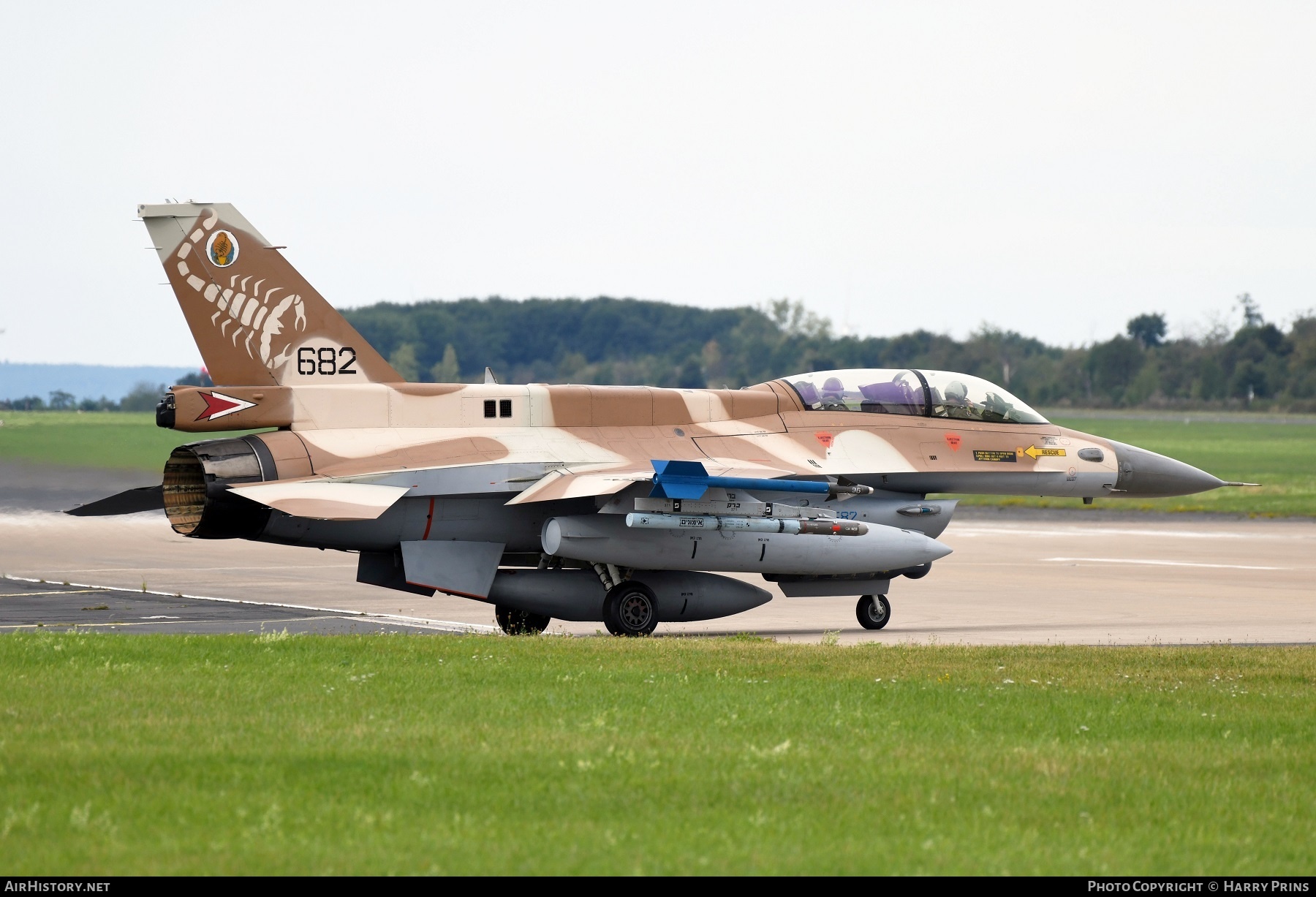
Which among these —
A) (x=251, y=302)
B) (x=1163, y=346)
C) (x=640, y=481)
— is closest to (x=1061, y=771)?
(x=640, y=481)

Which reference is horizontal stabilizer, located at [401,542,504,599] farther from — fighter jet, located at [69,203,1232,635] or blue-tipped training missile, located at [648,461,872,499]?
blue-tipped training missile, located at [648,461,872,499]

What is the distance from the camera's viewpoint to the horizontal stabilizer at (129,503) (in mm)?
15836

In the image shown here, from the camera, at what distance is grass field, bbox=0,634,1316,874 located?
20.7ft

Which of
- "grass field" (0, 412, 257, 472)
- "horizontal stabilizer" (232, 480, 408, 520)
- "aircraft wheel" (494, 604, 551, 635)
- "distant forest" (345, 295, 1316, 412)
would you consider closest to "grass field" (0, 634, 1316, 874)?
"horizontal stabilizer" (232, 480, 408, 520)

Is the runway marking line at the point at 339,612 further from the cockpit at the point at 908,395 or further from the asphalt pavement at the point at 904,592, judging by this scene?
the cockpit at the point at 908,395

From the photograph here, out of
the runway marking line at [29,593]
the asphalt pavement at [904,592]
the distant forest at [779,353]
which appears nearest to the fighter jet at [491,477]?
the asphalt pavement at [904,592]

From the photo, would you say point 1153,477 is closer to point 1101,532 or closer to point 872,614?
point 872,614

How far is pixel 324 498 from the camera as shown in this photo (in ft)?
47.5

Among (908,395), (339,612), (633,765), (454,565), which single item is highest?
(908,395)

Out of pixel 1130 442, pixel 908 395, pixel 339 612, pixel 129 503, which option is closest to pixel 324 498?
pixel 129 503

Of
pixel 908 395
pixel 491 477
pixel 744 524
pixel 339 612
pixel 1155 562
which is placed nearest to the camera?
pixel 491 477

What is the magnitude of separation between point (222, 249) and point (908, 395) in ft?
26.4

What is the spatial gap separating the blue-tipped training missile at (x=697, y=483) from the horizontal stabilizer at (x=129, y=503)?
520cm
